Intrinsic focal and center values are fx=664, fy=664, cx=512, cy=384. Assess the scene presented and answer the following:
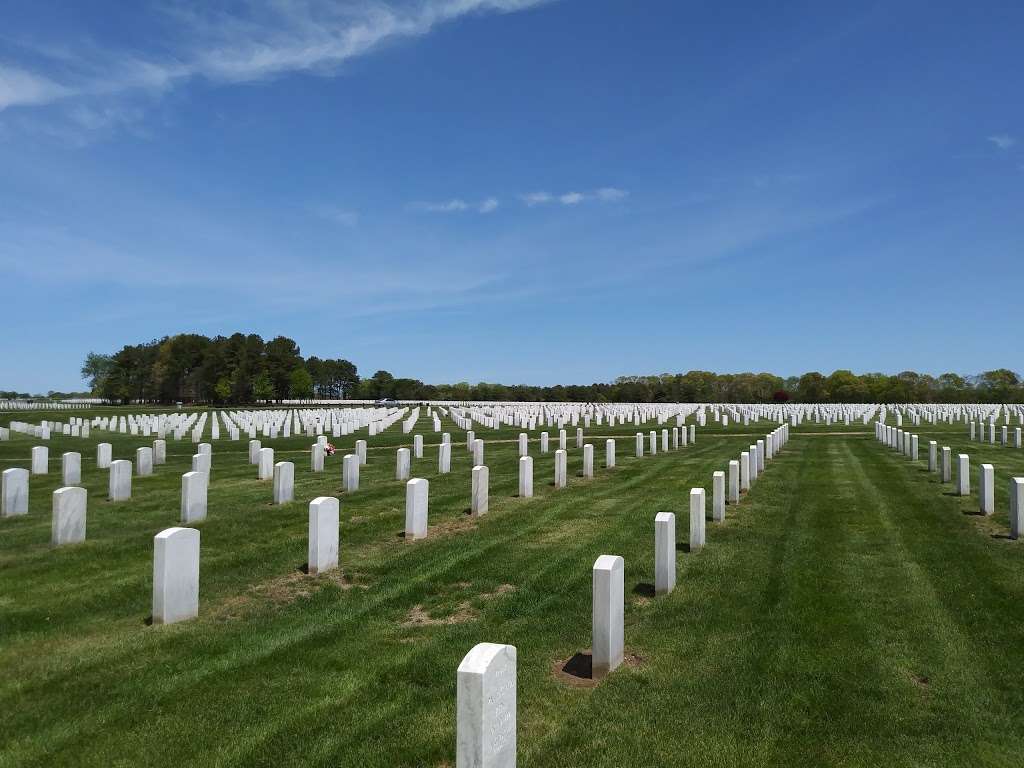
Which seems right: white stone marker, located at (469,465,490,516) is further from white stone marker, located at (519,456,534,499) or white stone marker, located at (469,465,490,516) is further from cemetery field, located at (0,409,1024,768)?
white stone marker, located at (519,456,534,499)

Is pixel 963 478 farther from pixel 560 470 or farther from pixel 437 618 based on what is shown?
pixel 437 618

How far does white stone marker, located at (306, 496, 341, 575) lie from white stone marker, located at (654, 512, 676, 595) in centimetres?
413

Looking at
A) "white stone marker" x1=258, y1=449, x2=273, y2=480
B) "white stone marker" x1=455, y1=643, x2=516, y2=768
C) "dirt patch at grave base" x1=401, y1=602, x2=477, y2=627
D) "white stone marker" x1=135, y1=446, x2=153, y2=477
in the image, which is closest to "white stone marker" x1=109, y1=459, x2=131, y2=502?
"white stone marker" x1=258, y1=449, x2=273, y2=480

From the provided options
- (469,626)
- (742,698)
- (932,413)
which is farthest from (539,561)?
(932,413)

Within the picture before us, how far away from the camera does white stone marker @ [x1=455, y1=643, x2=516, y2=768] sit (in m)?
3.46

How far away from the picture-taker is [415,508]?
34.2ft

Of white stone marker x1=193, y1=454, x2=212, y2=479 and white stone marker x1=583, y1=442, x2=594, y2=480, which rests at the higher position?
white stone marker x1=193, y1=454, x2=212, y2=479

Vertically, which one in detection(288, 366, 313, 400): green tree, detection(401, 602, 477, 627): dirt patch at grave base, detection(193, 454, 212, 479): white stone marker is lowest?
detection(401, 602, 477, 627): dirt patch at grave base

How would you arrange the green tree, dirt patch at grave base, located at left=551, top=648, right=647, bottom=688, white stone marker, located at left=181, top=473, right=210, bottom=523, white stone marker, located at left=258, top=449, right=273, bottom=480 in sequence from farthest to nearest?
1. the green tree
2. white stone marker, located at left=258, top=449, right=273, bottom=480
3. white stone marker, located at left=181, top=473, right=210, bottom=523
4. dirt patch at grave base, located at left=551, top=648, right=647, bottom=688

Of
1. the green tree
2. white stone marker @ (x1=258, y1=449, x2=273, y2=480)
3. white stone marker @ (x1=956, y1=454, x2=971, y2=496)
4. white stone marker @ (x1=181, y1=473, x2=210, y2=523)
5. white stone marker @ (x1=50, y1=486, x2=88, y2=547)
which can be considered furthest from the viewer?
the green tree

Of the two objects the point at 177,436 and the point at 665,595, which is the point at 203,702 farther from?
the point at 177,436

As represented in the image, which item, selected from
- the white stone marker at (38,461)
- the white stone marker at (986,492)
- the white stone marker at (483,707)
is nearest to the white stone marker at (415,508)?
the white stone marker at (483,707)

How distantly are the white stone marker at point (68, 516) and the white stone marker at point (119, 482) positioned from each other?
164 inches

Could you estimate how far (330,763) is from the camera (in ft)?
13.6
